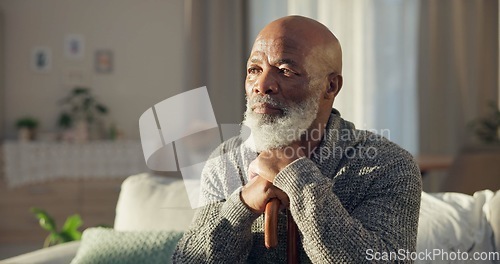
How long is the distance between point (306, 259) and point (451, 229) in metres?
0.57

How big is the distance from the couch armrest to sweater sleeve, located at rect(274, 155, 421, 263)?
40.6 inches

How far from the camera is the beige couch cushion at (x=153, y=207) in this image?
2.05m

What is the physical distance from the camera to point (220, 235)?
53.4 inches

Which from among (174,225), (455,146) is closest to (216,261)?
(174,225)

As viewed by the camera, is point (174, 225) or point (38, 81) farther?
point (38, 81)

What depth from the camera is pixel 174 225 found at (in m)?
2.03

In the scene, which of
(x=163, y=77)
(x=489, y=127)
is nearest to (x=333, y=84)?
(x=489, y=127)

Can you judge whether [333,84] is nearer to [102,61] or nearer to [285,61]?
[285,61]

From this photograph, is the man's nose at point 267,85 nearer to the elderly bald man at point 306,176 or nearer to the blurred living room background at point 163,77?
the elderly bald man at point 306,176

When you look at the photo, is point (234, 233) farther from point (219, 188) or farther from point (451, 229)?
point (451, 229)

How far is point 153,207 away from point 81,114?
4.41 metres

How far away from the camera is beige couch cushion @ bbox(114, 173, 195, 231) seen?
2049mm

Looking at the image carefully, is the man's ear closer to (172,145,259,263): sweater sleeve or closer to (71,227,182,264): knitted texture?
(172,145,259,263): sweater sleeve

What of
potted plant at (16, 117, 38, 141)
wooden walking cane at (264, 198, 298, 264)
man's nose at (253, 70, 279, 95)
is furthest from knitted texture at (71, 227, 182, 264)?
potted plant at (16, 117, 38, 141)
